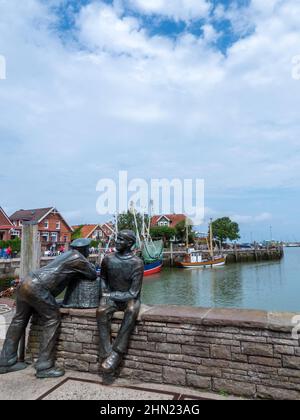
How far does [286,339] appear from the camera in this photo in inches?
113

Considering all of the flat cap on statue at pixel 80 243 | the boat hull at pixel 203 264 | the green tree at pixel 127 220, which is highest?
the green tree at pixel 127 220

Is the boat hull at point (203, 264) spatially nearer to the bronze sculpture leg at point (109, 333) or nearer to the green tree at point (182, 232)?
the green tree at point (182, 232)

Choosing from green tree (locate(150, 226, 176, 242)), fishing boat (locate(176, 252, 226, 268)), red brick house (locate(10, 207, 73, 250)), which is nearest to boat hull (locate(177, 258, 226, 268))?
fishing boat (locate(176, 252, 226, 268))

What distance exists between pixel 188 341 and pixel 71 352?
1.46 metres

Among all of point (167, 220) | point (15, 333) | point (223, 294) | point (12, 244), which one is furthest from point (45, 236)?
point (15, 333)

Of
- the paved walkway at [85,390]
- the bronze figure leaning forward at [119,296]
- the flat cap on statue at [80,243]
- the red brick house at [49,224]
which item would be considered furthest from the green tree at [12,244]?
the bronze figure leaning forward at [119,296]

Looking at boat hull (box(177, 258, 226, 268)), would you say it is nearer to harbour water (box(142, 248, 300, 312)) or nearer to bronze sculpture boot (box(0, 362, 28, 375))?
harbour water (box(142, 248, 300, 312))

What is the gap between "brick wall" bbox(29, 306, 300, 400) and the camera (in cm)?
289

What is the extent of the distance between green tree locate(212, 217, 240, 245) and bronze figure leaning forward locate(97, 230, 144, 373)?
224 ft

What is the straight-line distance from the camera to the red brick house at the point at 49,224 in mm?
41344

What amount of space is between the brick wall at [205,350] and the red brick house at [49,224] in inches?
1472

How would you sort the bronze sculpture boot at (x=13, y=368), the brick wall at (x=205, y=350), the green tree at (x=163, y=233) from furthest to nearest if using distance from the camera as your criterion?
the green tree at (x=163, y=233), the bronze sculpture boot at (x=13, y=368), the brick wall at (x=205, y=350)
